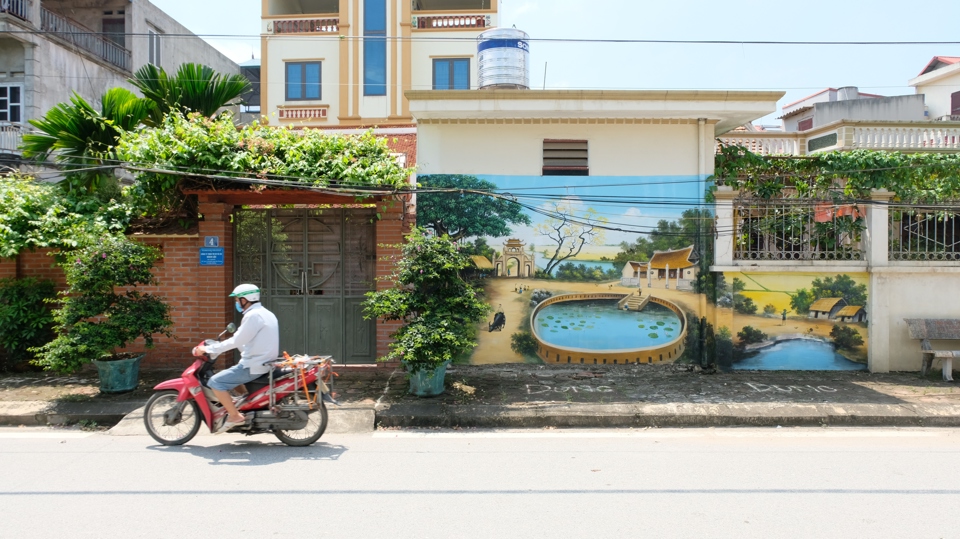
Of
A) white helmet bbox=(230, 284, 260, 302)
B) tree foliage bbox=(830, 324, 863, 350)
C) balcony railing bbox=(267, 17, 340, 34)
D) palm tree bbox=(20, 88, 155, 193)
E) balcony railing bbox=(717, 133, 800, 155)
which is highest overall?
balcony railing bbox=(267, 17, 340, 34)

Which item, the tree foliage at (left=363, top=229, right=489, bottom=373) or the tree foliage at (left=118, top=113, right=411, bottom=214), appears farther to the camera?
the tree foliage at (left=118, top=113, right=411, bottom=214)

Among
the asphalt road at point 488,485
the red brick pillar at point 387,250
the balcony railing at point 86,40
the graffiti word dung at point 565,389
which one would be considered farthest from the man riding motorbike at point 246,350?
the balcony railing at point 86,40

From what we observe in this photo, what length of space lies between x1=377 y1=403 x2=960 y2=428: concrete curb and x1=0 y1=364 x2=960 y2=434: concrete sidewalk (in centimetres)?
1

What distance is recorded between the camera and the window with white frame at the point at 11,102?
1736cm

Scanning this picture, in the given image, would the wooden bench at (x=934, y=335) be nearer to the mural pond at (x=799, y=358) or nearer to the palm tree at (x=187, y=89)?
the mural pond at (x=799, y=358)

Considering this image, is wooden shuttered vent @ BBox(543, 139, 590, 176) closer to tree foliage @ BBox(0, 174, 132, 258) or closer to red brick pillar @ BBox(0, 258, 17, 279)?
tree foliage @ BBox(0, 174, 132, 258)

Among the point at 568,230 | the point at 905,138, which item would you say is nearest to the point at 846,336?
the point at 568,230

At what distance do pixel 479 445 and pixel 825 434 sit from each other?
3.83 metres

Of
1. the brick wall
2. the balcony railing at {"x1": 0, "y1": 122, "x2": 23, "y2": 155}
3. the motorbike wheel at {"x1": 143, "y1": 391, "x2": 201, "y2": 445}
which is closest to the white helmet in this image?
the motorbike wheel at {"x1": 143, "y1": 391, "x2": 201, "y2": 445}

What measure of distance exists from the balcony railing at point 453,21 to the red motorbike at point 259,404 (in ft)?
68.6

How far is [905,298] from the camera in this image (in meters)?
9.82

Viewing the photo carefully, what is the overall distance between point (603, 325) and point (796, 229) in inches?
129

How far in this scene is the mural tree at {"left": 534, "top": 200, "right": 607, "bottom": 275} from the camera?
988 cm

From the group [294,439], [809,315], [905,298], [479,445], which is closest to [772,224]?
[809,315]
